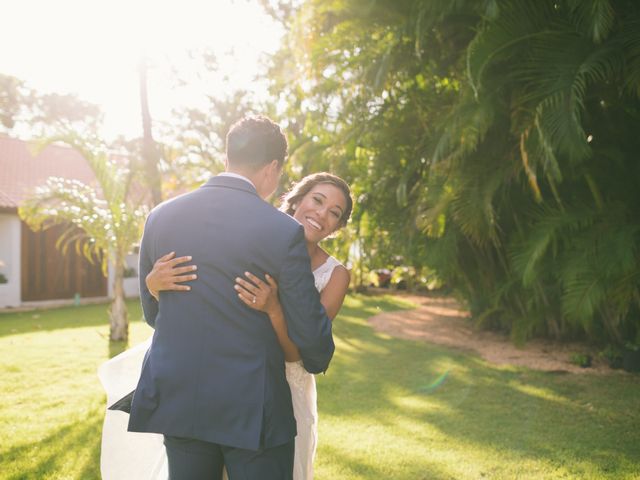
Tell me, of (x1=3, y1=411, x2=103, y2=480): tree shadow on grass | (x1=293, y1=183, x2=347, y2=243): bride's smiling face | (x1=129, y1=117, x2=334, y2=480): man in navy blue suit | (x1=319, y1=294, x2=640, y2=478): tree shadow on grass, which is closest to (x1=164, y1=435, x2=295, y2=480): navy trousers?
(x1=129, y1=117, x2=334, y2=480): man in navy blue suit

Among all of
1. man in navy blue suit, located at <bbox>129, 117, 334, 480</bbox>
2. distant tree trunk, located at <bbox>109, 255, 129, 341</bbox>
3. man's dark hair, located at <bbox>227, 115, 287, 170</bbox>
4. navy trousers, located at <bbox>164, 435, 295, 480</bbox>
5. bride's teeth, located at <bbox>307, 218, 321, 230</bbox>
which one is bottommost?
distant tree trunk, located at <bbox>109, 255, 129, 341</bbox>

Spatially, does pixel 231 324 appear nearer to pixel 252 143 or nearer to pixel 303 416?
pixel 252 143

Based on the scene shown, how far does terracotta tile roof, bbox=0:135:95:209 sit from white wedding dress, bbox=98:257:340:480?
15.9 meters

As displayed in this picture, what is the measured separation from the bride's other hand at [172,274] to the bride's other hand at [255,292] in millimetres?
179

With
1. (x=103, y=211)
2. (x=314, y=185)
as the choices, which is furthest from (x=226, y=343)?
(x=103, y=211)

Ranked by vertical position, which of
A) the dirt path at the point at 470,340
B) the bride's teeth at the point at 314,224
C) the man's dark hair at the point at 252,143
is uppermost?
the man's dark hair at the point at 252,143

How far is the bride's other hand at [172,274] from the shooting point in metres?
1.98

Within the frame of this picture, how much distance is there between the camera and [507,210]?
9.15 m

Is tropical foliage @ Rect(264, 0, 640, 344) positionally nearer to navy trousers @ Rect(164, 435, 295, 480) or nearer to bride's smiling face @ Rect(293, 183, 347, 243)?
bride's smiling face @ Rect(293, 183, 347, 243)

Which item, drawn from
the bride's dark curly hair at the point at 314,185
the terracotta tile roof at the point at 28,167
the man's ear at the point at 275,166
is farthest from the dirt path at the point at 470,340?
the terracotta tile roof at the point at 28,167

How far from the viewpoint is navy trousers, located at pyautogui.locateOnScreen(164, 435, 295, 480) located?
1.97 meters

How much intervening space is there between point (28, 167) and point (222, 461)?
21.0m

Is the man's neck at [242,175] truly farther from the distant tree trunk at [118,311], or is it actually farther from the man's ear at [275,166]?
the distant tree trunk at [118,311]

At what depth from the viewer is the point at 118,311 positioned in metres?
10.5
